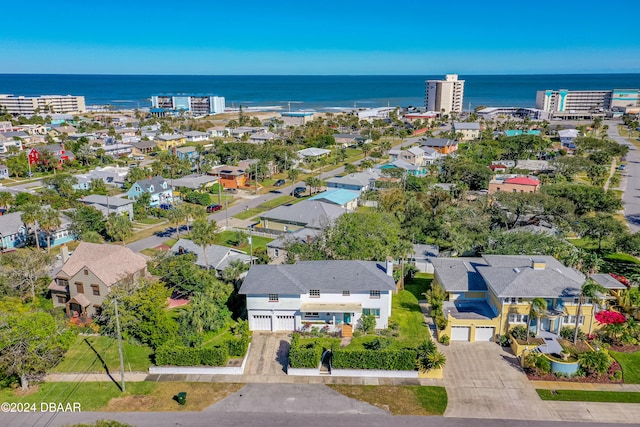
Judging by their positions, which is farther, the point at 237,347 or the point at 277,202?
the point at 277,202

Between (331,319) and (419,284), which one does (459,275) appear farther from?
(331,319)

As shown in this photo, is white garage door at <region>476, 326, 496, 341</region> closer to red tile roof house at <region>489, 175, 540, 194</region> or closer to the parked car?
red tile roof house at <region>489, 175, 540, 194</region>

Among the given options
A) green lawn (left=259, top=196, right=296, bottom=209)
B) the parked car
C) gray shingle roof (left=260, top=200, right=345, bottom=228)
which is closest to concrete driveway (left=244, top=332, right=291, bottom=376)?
gray shingle roof (left=260, top=200, right=345, bottom=228)

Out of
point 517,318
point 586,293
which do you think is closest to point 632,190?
point 586,293

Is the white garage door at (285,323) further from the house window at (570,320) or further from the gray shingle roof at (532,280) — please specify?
the house window at (570,320)

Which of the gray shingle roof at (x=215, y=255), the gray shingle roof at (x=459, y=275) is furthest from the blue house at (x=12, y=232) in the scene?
the gray shingle roof at (x=459, y=275)
